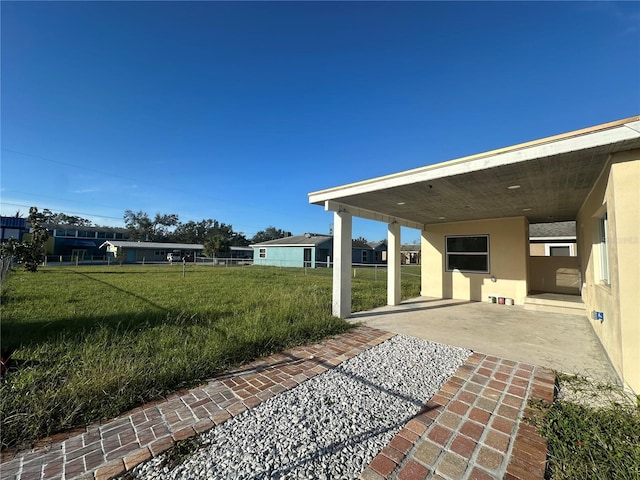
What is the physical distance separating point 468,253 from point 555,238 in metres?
7.19

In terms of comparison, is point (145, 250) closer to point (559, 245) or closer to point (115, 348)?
point (115, 348)

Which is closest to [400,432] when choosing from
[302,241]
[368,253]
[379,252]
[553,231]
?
[553,231]

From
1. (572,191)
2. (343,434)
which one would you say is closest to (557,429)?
(343,434)

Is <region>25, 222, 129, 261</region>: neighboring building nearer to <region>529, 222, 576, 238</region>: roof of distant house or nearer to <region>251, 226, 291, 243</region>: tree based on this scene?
<region>251, 226, 291, 243</region>: tree

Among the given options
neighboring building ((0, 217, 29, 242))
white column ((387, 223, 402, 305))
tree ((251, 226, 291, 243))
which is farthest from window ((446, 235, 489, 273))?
tree ((251, 226, 291, 243))

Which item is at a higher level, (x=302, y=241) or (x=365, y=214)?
(x=302, y=241)

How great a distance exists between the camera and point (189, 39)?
21.8ft

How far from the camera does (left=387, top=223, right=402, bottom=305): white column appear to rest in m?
7.31

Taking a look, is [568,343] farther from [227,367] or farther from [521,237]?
[227,367]

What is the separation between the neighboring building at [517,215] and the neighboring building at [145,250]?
31.5 m

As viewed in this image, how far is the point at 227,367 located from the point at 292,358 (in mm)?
880

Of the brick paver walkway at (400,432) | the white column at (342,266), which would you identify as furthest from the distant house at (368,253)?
the brick paver walkway at (400,432)

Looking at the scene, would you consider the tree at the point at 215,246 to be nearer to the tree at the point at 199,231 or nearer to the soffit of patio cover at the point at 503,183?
the tree at the point at 199,231

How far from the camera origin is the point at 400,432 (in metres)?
2.12
